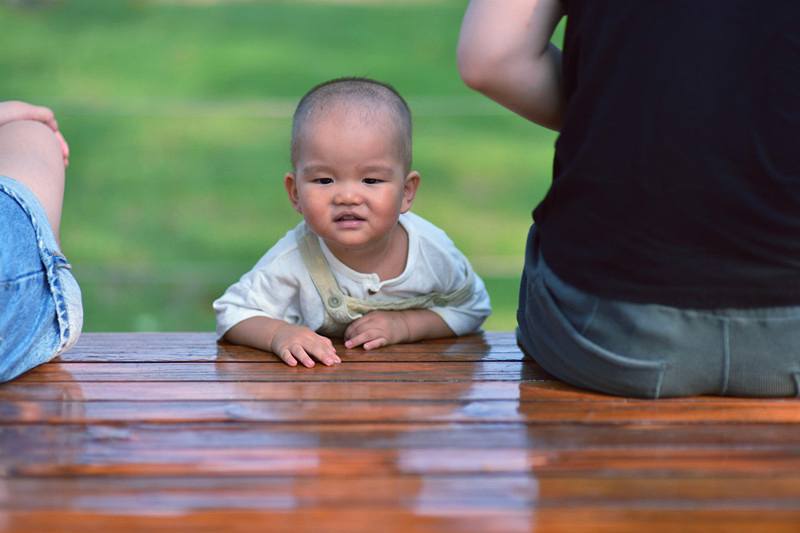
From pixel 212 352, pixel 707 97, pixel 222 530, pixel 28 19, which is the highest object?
pixel 707 97

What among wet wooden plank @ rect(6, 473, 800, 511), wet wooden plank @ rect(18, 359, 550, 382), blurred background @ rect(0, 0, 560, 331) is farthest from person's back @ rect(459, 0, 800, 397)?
blurred background @ rect(0, 0, 560, 331)

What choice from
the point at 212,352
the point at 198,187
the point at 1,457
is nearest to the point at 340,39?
the point at 198,187

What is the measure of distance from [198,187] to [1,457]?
21.5ft

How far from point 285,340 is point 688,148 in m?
0.79

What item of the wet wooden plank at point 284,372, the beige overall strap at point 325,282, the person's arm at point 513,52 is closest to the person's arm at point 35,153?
the wet wooden plank at point 284,372

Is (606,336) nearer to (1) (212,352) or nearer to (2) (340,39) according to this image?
(1) (212,352)

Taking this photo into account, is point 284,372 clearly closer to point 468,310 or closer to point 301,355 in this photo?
point 301,355

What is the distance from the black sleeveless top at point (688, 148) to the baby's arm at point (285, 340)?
54cm

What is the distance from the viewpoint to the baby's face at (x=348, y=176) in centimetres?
180

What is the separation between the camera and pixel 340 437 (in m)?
1.25

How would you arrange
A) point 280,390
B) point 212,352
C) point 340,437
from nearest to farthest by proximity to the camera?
point 340,437 < point 280,390 < point 212,352

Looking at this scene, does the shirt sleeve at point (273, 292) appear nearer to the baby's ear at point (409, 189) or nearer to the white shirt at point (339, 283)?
the white shirt at point (339, 283)

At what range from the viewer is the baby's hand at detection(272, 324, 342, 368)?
1.69m

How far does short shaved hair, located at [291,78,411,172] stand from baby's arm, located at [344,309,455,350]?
0.29m
